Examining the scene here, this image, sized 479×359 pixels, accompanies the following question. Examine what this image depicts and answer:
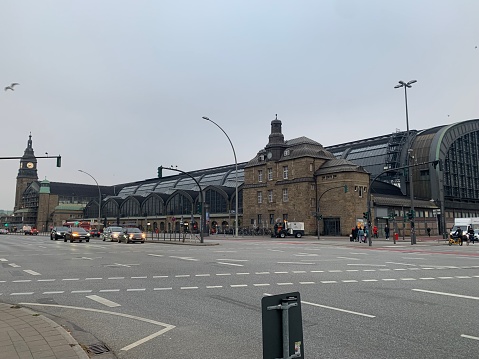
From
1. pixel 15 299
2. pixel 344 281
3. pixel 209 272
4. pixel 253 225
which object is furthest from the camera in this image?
pixel 253 225

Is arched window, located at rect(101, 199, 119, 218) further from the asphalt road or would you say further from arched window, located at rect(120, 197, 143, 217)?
the asphalt road

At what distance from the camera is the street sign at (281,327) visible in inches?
118

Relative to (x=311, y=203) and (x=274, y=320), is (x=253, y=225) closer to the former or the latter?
(x=311, y=203)

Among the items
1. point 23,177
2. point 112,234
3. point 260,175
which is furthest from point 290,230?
point 23,177

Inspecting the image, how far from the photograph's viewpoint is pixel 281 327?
10.2 ft

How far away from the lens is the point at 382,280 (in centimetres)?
1212

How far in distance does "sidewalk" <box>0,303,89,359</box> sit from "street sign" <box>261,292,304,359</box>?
10.0 feet

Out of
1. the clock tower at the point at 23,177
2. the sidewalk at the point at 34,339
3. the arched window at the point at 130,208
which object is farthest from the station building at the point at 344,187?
the clock tower at the point at 23,177

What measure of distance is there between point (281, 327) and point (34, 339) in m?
4.24

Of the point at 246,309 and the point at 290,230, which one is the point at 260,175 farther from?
the point at 246,309

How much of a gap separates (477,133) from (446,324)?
91479mm

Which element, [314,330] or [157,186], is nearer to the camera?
[314,330]

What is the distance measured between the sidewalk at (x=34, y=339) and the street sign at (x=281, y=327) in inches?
121

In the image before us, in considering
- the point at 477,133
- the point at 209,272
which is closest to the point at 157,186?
the point at 477,133
